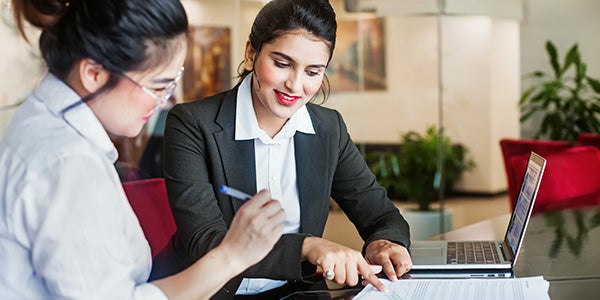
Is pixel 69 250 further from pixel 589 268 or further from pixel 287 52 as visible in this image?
pixel 589 268

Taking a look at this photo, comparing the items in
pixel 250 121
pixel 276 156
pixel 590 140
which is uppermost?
pixel 250 121

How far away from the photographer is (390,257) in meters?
2.14

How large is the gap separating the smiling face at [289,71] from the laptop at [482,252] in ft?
1.69

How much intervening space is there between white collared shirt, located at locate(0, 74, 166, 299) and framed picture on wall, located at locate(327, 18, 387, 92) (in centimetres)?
543

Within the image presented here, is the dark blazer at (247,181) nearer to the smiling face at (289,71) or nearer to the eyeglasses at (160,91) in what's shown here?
the smiling face at (289,71)

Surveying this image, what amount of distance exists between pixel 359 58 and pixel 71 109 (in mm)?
5576

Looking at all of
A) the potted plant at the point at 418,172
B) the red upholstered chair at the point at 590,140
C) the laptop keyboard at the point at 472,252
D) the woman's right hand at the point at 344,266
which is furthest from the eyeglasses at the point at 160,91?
the red upholstered chair at the point at 590,140

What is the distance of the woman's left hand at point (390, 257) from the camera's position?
2.07 m

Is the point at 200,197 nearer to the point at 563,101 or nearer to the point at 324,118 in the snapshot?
the point at 324,118

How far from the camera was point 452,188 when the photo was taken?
278 inches

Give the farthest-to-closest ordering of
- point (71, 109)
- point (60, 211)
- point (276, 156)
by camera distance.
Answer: point (276, 156), point (71, 109), point (60, 211)

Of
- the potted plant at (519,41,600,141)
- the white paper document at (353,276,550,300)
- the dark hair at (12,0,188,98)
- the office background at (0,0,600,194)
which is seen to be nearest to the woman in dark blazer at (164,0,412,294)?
the white paper document at (353,276,550,300)

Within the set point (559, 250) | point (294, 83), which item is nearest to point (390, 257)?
point (294, 83)

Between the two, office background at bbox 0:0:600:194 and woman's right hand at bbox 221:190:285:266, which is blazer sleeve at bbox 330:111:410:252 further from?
office background at bbox 0:0:600:194
